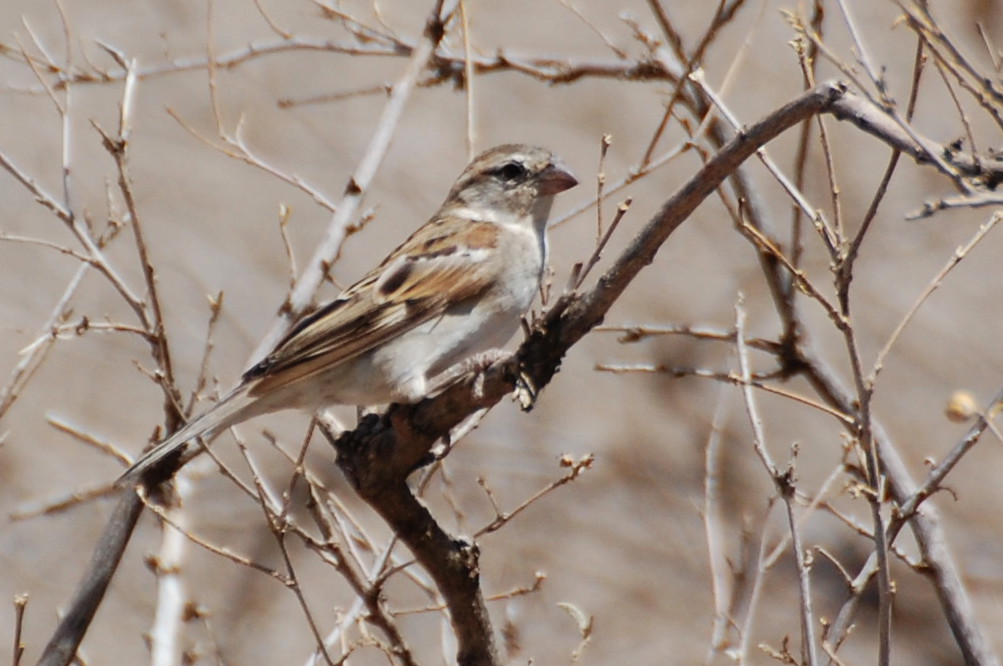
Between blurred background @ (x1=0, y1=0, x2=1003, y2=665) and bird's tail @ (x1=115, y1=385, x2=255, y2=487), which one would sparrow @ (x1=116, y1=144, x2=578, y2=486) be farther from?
blurred background @ (x1=0, y1=0, x2=1003, y2=665)

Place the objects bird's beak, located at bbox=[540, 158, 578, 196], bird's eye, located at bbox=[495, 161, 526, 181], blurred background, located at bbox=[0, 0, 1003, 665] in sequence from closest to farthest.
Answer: bird's beak, located at bbox=[540, 158, 578, 196] < bird's eye, located at bbox=[495, 161, 526, 181] < blurred background, located at bbox=[0, 0, 1003, 665]

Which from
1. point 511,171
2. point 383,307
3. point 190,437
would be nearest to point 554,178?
point 511,171

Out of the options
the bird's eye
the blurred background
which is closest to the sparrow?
the bird's eye

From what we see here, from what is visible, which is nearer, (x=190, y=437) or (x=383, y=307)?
(x=190, y=437)

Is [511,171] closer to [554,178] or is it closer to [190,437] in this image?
[554,178]

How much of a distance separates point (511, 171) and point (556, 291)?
123 inches

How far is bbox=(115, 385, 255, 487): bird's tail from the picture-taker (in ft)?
12.0

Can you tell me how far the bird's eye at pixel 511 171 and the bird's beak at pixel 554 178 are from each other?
0.08m

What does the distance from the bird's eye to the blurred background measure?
3.10 m

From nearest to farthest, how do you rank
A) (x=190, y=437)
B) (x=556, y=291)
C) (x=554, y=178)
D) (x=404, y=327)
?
(x=190, y=437), (x=404, y=327), (x=554, y=178), (x=556, y=291)

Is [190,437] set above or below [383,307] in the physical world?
below

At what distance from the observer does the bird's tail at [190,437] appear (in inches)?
144

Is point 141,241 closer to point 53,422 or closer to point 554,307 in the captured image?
point 53,422

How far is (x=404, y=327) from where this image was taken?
4336 mm
